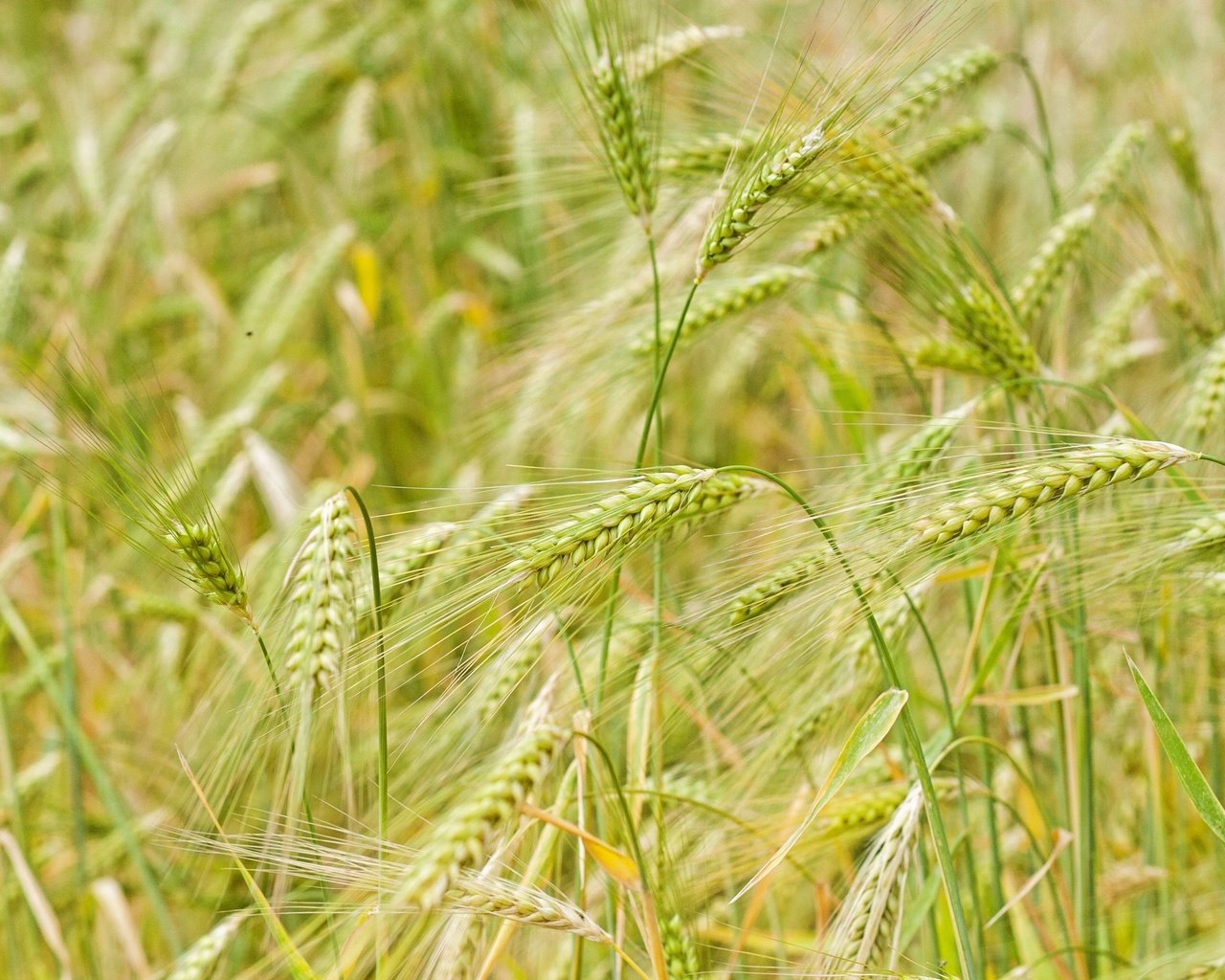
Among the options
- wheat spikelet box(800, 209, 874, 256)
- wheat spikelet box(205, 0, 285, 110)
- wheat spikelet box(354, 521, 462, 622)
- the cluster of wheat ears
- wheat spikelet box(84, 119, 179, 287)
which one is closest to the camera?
the cluster of wheat ears

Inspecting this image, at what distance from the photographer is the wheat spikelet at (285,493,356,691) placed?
2.57 ft

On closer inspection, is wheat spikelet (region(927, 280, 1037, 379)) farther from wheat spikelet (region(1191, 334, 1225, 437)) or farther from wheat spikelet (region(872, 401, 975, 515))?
wheat spikelet (region(1191, 334, 1225, 437))

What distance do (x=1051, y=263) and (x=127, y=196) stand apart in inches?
81.7

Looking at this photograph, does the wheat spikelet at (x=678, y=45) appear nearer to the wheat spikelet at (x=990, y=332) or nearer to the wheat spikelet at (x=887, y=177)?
the wheat spikelet at (x=887, y=177)

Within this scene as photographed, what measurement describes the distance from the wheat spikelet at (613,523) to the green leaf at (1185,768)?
0.39 meters

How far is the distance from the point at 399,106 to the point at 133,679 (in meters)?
2.03

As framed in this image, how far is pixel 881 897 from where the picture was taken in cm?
84

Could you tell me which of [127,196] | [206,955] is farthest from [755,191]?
[127,196]

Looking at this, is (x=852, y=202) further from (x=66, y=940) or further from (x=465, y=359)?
(x=66, y=940)

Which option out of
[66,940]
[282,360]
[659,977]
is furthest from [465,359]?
[659,977]

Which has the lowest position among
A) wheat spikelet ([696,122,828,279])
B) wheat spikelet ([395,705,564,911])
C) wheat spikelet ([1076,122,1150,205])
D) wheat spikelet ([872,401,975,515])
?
wheat spikelet ([395,705,564,911])

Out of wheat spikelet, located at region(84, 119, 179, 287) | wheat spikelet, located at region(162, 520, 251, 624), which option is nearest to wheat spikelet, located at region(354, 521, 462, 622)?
wheat spikelet, located at region(162, 520, 251, 624)

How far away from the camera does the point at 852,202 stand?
119 cm

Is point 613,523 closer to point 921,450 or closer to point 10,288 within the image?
point 921,450
